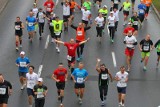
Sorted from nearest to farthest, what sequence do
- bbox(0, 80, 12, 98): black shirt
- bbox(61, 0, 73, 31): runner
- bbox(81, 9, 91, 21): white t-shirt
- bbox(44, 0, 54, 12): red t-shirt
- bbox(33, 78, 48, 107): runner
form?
bbox(33, 78, 48, 107): runner, bbox(0, 80, 12, 98): black shirt, bbox(81, 9, 91, 21): white t-shirt, bbox(61, 0, 73, 31): runner, bbox(44, 0, 54, 12): red t-shirt

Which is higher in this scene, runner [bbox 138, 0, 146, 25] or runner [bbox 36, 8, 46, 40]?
runner [bbox 138, 0, 146, 25]

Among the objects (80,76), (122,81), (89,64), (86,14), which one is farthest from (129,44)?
(86,14)

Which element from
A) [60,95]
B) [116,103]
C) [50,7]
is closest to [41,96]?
[60,95]

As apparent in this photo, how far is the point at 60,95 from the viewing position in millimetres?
17266

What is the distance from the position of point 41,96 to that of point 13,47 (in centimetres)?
833

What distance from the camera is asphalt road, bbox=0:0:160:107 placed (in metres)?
18.1

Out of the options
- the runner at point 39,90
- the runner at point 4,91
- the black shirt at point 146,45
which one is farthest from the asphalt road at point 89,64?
the runner at point 39,90

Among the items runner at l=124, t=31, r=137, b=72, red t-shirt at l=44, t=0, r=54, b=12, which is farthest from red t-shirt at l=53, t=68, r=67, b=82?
red t-shirt at l=44, t=0, r=54, b=12

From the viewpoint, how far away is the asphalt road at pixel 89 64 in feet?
59.3

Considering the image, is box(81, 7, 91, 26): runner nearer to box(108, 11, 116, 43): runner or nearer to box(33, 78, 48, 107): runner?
box(108, 11, 116, 43): runner

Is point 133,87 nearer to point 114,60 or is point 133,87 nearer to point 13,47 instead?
point 114,60

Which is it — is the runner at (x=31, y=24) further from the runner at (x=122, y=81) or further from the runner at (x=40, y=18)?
the runner at (x=122, y=81)

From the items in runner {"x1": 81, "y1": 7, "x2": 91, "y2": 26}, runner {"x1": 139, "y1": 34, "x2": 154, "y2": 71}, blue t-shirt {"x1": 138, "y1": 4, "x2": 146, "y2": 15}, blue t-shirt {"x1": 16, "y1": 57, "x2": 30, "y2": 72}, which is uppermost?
blue t-shirt {"x1": 138, "y1": 4, "x2": 146, "y2": 15}

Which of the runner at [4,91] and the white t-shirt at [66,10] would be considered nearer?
the runner at [4,91]
